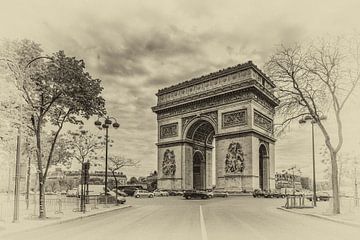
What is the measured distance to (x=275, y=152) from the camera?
63531 millimetres

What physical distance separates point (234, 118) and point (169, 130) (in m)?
13.5

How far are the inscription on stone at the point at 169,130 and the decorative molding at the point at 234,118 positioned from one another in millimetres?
10177

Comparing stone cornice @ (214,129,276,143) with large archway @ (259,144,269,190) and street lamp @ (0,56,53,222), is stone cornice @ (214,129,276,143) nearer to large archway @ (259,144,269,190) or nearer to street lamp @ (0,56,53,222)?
large archway @ (259,144,269,190)


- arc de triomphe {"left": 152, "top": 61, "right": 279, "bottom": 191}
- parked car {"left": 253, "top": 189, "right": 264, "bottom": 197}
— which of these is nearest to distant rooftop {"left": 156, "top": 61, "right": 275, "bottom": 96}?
arc de triomphe {"left": 152, "top": 61, "right": 279, "bottom": 191}

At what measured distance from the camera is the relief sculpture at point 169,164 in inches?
2493

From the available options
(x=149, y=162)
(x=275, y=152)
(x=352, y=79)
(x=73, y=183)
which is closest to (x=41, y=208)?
(x=352, y=79)

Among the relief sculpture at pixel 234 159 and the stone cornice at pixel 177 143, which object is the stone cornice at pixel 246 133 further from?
the stone cornice at pixel 177 143

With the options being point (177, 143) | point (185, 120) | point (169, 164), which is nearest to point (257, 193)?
point (177, 143)

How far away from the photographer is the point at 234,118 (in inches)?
2190

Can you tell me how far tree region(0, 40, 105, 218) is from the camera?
20250 mm

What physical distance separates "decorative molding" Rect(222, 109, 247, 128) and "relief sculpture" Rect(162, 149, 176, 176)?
11071 mm

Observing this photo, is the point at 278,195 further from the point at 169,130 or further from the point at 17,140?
the point at 17,140

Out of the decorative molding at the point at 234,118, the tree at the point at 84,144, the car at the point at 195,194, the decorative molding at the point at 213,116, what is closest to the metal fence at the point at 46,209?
the tree at the point at 84,144

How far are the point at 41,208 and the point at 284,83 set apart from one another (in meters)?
16.7
